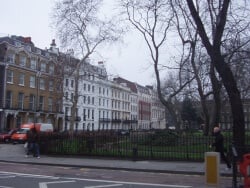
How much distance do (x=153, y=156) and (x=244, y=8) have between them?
28.9ft

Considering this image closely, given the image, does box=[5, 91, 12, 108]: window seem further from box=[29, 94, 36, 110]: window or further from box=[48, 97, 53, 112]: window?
box=[48, 97, 53, 112]: window

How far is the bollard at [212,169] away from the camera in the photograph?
10180mm

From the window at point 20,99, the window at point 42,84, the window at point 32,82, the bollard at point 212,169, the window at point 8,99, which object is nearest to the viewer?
the bollard at point 212,169

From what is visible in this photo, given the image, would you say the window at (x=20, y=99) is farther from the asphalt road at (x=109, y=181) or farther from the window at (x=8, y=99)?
the asphalt road at (x=109, y=181)

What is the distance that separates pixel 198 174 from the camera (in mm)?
15148

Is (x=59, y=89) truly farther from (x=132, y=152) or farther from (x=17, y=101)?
(x=132, y=152)

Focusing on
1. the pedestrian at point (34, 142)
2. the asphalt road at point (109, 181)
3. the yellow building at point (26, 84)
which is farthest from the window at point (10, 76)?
the asphalt road at point (109, 181)

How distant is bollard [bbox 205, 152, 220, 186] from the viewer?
10.2 meters

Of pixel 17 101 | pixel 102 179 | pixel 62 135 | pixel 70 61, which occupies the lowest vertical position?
pixel 102 179

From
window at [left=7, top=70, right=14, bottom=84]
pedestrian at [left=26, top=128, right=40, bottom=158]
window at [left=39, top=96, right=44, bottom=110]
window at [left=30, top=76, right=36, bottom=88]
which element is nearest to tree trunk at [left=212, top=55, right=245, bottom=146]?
pedestrian at [left=26, top=128, right=40, bottom=158]

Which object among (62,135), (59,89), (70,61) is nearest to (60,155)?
(62,135)

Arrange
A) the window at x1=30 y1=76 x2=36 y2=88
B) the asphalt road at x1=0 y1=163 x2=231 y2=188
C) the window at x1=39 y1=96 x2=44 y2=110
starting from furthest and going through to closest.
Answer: the window at x1=39 y1=96 x2=44 y2=110 < the window at x1=30 y1=76 x2=36 y2=88 < the asphalt road at x1=0 y1=163 x2=231 y2=188

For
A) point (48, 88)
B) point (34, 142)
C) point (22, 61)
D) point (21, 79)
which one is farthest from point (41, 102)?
point (34, 142)

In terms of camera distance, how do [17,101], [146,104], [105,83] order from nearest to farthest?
[17,101] → [105,83] → [146,104]
